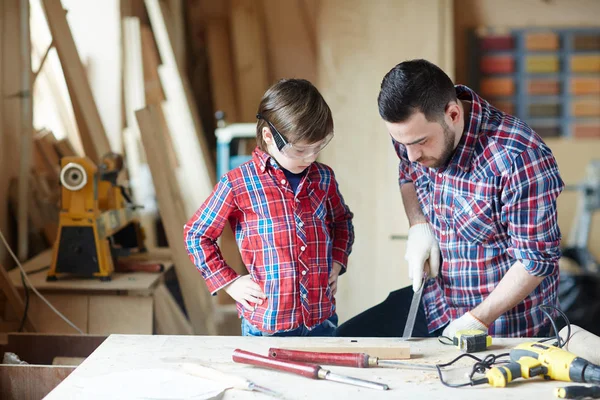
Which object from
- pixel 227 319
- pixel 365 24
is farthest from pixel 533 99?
pixel 227 319

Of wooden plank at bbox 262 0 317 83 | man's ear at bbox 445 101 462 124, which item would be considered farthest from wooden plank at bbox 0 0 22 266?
wooden plank at bbox 262 0 317 83

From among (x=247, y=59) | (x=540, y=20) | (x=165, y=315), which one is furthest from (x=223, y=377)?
(x=540, y=20)

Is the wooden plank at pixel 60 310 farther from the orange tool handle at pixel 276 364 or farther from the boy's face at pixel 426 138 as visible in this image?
the boy's face at pixel 426 138

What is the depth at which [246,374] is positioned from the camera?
1652 millimetres

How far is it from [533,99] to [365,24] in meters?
1.93

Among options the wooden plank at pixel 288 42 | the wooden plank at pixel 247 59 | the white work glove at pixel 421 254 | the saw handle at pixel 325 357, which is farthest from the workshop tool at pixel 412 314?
the wooden plank at pixel 288 42

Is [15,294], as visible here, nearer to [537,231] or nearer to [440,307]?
[440,307]

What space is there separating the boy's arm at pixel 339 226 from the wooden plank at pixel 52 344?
2.71 ft

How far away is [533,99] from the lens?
5.12m

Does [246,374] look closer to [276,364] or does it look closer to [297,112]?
[276,364]

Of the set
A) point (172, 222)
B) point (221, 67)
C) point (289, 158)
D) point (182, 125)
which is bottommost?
point (172, 222)

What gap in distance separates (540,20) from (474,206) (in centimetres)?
355

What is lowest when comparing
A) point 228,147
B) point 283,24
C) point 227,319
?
point 227,319

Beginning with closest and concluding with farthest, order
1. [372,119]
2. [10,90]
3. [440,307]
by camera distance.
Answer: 1. [440,307]
2. [10,90]
3. [372,119]
